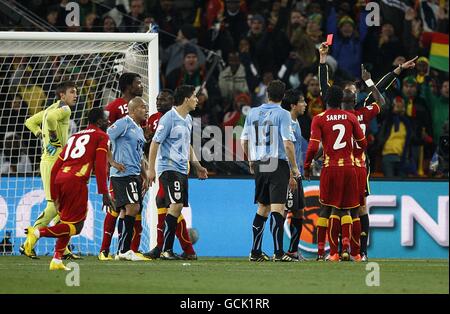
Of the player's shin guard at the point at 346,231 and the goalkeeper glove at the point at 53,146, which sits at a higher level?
the goalkeeper glove at the point at 53,146

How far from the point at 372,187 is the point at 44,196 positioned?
4.43 meters

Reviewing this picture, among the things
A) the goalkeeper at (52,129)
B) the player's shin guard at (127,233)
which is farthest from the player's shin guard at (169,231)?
the goalkeeper at (52,129)

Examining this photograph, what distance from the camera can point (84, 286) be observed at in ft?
33.5

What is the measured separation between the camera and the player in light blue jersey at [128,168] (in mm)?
13758

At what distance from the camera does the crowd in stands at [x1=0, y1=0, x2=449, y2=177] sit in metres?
18.7

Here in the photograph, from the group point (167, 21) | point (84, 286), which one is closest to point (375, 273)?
point (84, 286)

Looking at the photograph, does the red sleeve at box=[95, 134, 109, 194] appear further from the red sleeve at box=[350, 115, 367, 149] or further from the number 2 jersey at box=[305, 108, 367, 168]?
the red sleeve at box=[350, 115, 367, 149]

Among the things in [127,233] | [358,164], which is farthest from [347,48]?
[127,233]

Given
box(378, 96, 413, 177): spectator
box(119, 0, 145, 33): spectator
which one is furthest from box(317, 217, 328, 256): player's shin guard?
box(119, 0, 145, 33): spectator

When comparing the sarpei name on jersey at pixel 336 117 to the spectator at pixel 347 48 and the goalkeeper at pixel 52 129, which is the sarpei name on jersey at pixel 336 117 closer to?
the goalkeeper at pixel 52 129

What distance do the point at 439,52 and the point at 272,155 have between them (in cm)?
761

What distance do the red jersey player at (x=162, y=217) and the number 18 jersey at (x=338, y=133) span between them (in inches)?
77.8

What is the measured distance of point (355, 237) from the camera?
13.9 metres

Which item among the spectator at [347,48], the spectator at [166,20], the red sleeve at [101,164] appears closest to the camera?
the red sleeve at [101,164]
